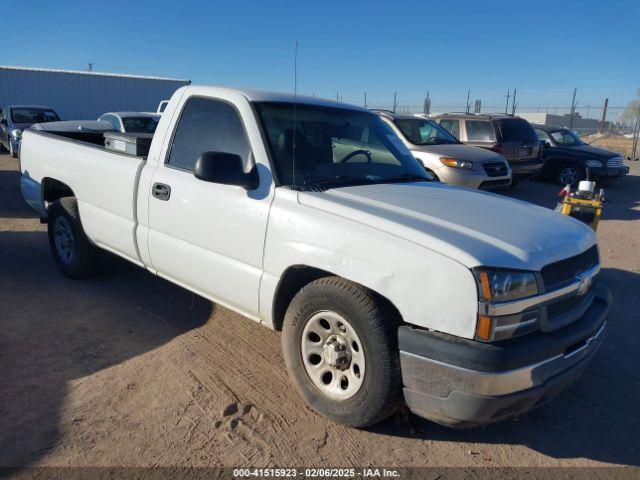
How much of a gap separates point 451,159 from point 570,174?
20.1 ft

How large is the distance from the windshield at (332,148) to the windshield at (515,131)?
28.3 ft

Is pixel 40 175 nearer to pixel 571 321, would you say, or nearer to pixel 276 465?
pixel 276 465

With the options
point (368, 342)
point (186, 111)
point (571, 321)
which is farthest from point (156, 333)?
point (571, 321)

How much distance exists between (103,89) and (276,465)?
25923mm

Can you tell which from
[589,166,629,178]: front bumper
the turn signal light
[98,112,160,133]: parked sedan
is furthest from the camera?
[589,166,629,178]: front bumper

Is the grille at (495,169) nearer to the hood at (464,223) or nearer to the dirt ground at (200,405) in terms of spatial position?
the dirt ground at (200,405)

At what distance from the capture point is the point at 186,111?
3.81 meters

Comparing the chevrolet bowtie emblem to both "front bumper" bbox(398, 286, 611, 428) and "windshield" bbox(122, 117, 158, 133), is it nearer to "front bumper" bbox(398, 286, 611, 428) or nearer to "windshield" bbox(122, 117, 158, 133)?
"front bumper" bbox(398, 286, 611, 428)

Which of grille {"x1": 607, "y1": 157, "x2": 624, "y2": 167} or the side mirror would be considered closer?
the side mirror

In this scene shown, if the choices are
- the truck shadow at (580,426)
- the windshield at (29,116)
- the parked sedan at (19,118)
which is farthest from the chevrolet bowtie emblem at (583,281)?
the windshield at (29,116)

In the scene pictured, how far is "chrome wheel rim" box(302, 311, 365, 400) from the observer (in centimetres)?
278

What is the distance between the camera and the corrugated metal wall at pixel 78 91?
73.5 feet

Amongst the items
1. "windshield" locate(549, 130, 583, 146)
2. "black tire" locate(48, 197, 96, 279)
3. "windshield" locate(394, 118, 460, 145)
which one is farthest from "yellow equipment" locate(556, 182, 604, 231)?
"windshield" locate(549, 130, 583, 146)

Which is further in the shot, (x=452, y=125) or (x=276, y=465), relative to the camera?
(x=452, y=125)
